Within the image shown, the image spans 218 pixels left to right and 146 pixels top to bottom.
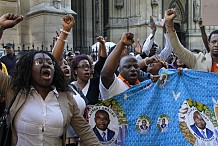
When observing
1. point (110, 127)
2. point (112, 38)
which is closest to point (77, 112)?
point (110, 127)

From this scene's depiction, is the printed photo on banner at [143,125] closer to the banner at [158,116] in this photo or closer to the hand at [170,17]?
the banner at [158,116]

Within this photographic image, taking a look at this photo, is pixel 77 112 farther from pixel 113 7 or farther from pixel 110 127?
pixel 113 7

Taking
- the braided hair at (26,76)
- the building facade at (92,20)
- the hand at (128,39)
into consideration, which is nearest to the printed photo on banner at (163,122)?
the hand at (128,39)

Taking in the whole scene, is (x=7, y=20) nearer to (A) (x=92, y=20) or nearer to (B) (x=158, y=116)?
(B) (x=158, y=116)

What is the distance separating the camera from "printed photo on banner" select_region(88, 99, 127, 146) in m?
4.19

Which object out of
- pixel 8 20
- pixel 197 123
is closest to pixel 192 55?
pixel 197 123

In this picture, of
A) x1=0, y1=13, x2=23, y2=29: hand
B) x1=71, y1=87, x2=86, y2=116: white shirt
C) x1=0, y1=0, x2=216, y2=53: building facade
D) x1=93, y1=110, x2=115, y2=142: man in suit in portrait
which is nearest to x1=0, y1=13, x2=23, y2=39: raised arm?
x1=0, y1=13, x2=23, y2=29: hand

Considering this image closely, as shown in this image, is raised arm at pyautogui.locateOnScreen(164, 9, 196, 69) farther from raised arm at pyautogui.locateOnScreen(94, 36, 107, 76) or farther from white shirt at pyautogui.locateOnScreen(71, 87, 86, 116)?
white shirt at pyautogui.locateOnScreen(71, 87, 86, 116)

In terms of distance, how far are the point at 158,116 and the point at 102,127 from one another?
67cm

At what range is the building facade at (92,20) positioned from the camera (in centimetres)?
1466

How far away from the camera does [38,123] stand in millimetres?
3086

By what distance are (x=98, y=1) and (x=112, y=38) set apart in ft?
11.5

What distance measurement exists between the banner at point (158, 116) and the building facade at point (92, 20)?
856 centimetres

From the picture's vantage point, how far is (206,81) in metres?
4.38
